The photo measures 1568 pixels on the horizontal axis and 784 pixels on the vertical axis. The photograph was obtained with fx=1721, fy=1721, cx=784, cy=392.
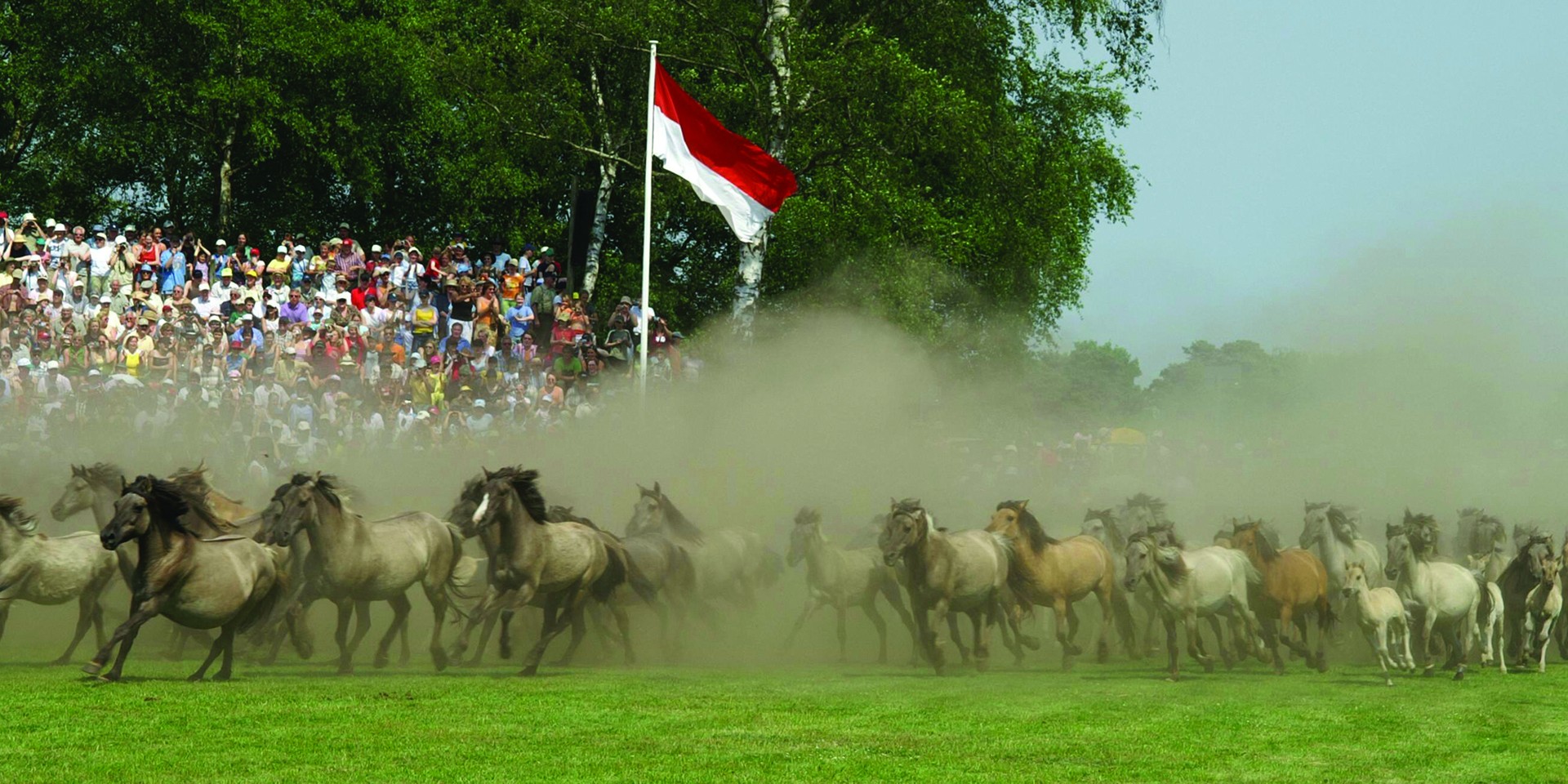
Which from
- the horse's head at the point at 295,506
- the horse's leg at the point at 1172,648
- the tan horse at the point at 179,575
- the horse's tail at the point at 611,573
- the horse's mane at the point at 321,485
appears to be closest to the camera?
the tan horse at the point at 179,575

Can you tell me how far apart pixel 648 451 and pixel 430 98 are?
16962mm

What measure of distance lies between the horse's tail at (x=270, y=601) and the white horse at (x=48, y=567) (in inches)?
83.1

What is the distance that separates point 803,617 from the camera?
20781 mm

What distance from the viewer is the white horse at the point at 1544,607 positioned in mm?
20703

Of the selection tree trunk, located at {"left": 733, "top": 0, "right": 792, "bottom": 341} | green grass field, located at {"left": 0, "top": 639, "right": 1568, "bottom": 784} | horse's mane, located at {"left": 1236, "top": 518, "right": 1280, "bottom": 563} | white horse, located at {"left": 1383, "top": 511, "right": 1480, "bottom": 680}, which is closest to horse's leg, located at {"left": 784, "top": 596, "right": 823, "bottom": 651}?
green grass field, located at {"left": 0, "top": 639, "right": 1568, "bottom": 784}

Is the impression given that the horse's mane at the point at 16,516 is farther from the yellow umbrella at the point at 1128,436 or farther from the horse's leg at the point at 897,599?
the yellow umbrella at the point at 1128,436

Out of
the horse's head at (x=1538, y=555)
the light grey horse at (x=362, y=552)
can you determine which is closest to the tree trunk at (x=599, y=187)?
the light grey horse at (x=362, y=552)

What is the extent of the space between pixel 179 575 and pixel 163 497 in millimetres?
700

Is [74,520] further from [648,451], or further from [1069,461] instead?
[1069,461]

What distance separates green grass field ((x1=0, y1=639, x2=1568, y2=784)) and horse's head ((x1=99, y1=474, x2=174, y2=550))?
4.16 feet

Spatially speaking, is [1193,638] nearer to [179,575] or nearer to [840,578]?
[840,578]

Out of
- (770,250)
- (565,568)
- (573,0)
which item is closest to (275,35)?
(573,0)

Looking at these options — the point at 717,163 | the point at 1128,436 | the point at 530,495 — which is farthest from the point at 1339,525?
the point at 1128,436

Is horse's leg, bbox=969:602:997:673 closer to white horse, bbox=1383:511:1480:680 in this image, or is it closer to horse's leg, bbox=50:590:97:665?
white horse, bbox=1383:511:1480:680
